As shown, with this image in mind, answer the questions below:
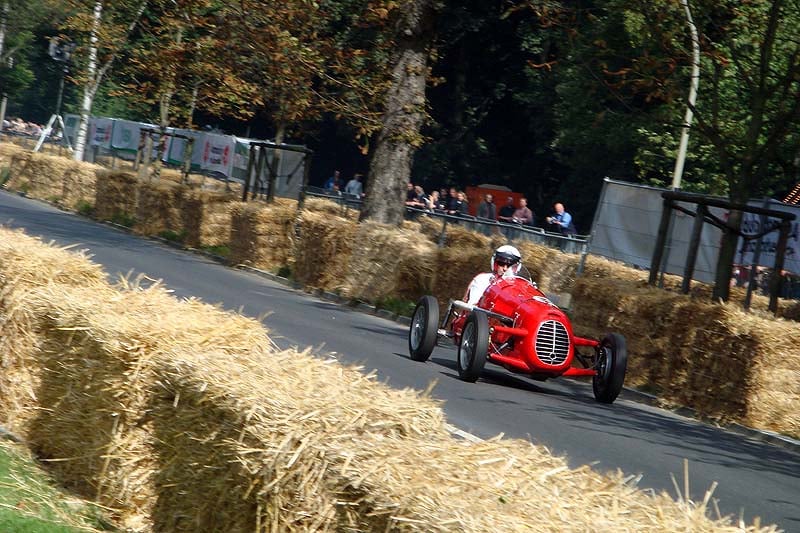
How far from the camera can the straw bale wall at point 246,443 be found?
4.20 meters

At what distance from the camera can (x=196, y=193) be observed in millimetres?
Answer: 29250

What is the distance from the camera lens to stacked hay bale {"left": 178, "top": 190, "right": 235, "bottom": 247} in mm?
28594

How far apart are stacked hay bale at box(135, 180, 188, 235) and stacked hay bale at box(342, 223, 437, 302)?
9024mm

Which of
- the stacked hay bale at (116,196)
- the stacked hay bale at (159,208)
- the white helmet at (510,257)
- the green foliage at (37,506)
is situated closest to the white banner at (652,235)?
the white helmet at (510,257)

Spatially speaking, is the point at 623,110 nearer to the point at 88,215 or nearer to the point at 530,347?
the point at 88,215

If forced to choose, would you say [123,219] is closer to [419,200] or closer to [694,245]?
[419,200]

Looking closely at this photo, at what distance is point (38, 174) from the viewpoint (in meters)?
39.5

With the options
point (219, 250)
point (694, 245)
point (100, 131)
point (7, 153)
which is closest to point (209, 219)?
point (219, 250)

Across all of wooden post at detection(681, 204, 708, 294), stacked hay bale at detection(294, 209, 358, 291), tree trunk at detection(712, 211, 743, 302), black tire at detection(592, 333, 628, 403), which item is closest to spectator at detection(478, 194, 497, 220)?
stacked hay bale at detection(294, 209, 358, 291)

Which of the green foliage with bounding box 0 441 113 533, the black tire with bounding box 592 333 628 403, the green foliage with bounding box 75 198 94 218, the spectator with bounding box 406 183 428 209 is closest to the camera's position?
the green foliage with bounding box 0 441 113 533

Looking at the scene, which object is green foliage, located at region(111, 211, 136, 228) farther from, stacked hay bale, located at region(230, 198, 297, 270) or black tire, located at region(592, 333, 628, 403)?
black tire, located at region(592, 333, 628, 403)

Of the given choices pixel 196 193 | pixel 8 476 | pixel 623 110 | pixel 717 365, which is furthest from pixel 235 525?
pixel 623 110

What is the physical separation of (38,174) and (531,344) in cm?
2981

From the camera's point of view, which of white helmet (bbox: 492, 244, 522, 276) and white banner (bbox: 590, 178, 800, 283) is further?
white banner (bbox: 590, 178, 800, 283)
